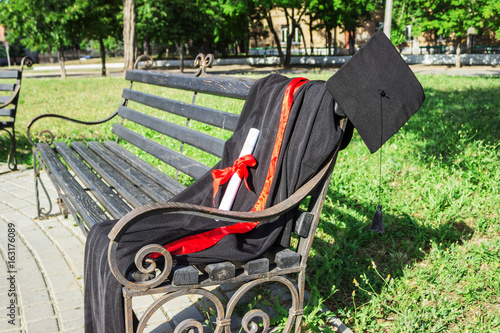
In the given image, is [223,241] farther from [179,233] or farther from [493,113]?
[493,113]

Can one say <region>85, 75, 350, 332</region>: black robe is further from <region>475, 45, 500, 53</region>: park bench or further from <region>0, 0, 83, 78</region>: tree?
<region>475, 45, 500, 53</region>: park bench

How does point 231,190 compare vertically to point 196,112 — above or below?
below

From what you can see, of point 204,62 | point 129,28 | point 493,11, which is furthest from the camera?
point 493,11

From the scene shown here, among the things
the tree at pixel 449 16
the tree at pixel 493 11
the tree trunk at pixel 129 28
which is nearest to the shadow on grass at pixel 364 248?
the tree trunk at pixel 129 28

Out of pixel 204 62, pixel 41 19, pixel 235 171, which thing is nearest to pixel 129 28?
pixel 41 19

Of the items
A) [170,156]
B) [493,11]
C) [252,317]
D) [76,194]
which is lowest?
[252,317]

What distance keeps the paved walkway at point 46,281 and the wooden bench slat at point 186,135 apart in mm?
960

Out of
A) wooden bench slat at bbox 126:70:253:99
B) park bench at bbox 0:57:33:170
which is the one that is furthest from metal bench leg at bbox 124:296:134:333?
park bench at bbox 0:57:33:170

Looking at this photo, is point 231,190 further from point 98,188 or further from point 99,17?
point 99,17

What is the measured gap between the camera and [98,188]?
135 inches

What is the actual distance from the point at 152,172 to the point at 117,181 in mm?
331

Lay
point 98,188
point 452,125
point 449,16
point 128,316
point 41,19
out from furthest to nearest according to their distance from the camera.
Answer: point 449,16 < point 41,19 < point 452,125 < point 98,188 < point 128,316

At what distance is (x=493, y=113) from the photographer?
706cm

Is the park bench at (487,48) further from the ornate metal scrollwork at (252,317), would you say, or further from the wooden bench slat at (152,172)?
the ornate metal scrollwork at (252,317)
